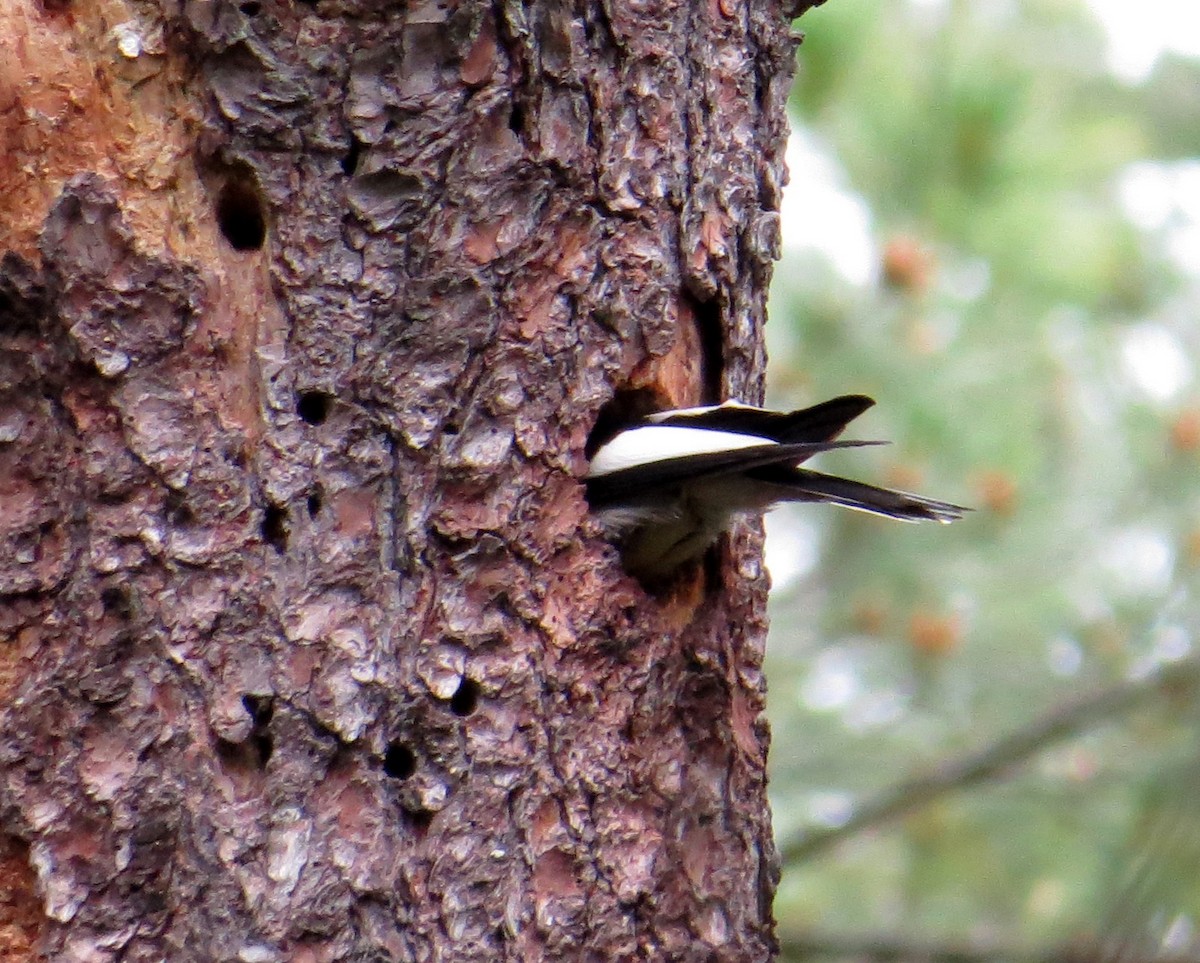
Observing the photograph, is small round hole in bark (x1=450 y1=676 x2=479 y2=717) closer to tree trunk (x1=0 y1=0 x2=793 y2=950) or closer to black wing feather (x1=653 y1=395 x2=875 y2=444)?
tree trunk (x1=0 y1=0 x2=793 y2=950)

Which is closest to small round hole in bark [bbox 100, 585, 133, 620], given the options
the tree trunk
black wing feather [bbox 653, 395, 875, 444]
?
the tree trunk

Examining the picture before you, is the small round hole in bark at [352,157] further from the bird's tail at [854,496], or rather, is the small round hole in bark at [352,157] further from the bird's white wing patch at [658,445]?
the bird's tail at [854,496]

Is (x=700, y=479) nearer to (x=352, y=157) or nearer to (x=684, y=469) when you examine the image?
(x=684, y=469)

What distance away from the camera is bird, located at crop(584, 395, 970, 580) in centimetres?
165

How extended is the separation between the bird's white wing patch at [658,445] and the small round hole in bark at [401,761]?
1.26 feet

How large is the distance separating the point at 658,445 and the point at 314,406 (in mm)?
392

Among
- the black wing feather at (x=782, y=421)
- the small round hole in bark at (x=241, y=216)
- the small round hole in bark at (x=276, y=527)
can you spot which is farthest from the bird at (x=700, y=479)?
the small round hole in bark at (x=241, y=216)

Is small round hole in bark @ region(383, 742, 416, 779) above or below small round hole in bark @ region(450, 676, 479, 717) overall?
below

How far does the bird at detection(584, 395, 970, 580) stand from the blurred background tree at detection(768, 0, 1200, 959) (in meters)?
1.91

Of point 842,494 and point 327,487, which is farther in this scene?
point 842,494

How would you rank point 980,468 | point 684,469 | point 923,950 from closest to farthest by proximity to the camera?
1. point 684,469
2. point 923,950
3. point 980,468

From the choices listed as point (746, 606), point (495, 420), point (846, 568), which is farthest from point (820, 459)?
point (495, 420)

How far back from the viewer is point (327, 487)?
1.59 metres

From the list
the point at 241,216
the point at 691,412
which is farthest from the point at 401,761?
the point at 241,216
